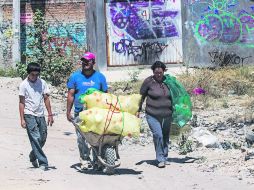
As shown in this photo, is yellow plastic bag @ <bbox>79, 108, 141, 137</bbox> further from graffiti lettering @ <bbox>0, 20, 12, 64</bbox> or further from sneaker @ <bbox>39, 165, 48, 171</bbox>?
graffiti lettering @ <bbox>0, 20, 12, 64</bbox>

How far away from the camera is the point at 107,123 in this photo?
891cm

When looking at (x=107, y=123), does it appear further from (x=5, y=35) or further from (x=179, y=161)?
(x=5, y=35)

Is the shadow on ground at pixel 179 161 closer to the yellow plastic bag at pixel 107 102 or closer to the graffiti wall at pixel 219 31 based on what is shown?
the yellow plastic bag at pixel 107 102

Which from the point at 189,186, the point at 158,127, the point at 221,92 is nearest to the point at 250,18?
the point at 221,92

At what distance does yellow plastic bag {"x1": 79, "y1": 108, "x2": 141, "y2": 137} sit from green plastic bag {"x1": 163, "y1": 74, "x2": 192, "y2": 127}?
1.23 metres

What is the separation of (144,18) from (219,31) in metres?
2.48

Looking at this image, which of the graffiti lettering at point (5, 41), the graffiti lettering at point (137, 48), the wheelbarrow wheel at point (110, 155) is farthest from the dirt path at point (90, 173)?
the graffiti lettering at point (5, 41)

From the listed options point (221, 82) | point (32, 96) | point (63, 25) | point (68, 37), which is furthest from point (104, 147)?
point (63, 25)

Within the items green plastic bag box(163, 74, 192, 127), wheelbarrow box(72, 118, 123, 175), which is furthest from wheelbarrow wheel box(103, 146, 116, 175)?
green plastic bag box(163, 74, 192, 127)

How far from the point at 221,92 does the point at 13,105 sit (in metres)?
5.33

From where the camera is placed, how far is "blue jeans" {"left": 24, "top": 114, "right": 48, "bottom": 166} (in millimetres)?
9359

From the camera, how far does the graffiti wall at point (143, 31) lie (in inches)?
813

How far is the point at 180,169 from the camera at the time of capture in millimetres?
9672

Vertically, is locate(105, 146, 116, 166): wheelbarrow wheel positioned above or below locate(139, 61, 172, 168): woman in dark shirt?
below
